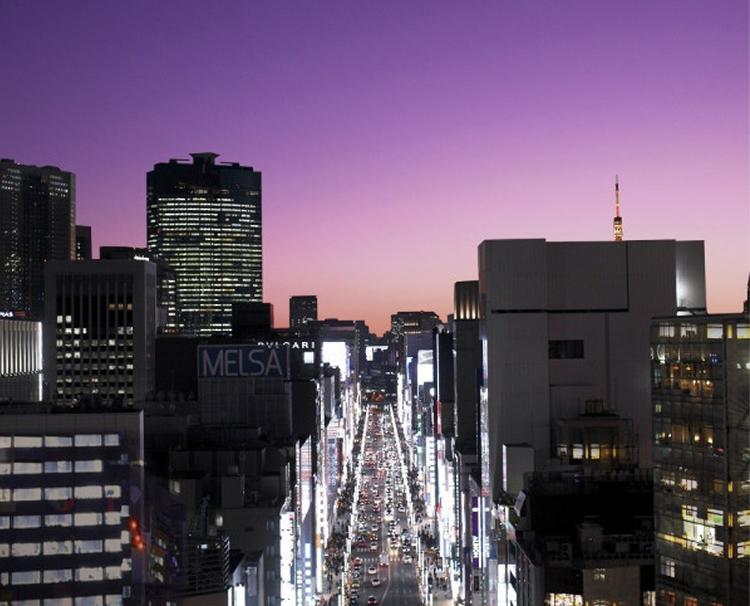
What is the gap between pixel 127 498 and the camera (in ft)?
229

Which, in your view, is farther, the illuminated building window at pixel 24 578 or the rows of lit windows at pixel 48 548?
the rows of lit windows at pixel 48 548

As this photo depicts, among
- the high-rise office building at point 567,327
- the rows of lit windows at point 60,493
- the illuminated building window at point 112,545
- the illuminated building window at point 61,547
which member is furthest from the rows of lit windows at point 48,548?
the high-rise office building at point 567,327

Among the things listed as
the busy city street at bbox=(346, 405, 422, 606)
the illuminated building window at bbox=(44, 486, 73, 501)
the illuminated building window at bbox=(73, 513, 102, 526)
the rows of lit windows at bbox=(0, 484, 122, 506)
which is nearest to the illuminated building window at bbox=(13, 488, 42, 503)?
the rows of lit windows at bbox=(0, 484, 122, 506)

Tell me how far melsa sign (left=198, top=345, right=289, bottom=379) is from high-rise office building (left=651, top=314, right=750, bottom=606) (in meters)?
65.9

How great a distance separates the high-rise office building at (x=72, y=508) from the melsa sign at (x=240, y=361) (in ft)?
156

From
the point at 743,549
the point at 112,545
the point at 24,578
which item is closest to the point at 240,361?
the point at 112,545

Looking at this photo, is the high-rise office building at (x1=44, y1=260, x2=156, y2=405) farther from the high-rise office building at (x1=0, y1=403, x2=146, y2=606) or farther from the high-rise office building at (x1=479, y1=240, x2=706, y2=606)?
the high-rise office building at (x1=0, y1=403, x2=146, y2=606)

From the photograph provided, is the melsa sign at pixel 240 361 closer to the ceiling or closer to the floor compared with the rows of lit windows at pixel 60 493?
closer to the ceiling

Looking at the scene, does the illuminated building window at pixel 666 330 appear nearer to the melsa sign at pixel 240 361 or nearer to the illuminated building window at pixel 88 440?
the illuminated building window at pixel 88 440

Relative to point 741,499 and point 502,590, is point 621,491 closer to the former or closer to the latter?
point 502,590

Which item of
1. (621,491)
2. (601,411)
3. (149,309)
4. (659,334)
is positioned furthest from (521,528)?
(149,309)

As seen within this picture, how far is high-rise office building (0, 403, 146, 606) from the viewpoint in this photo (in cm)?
6825

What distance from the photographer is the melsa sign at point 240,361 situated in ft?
389

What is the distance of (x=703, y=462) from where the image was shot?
54375 mm
